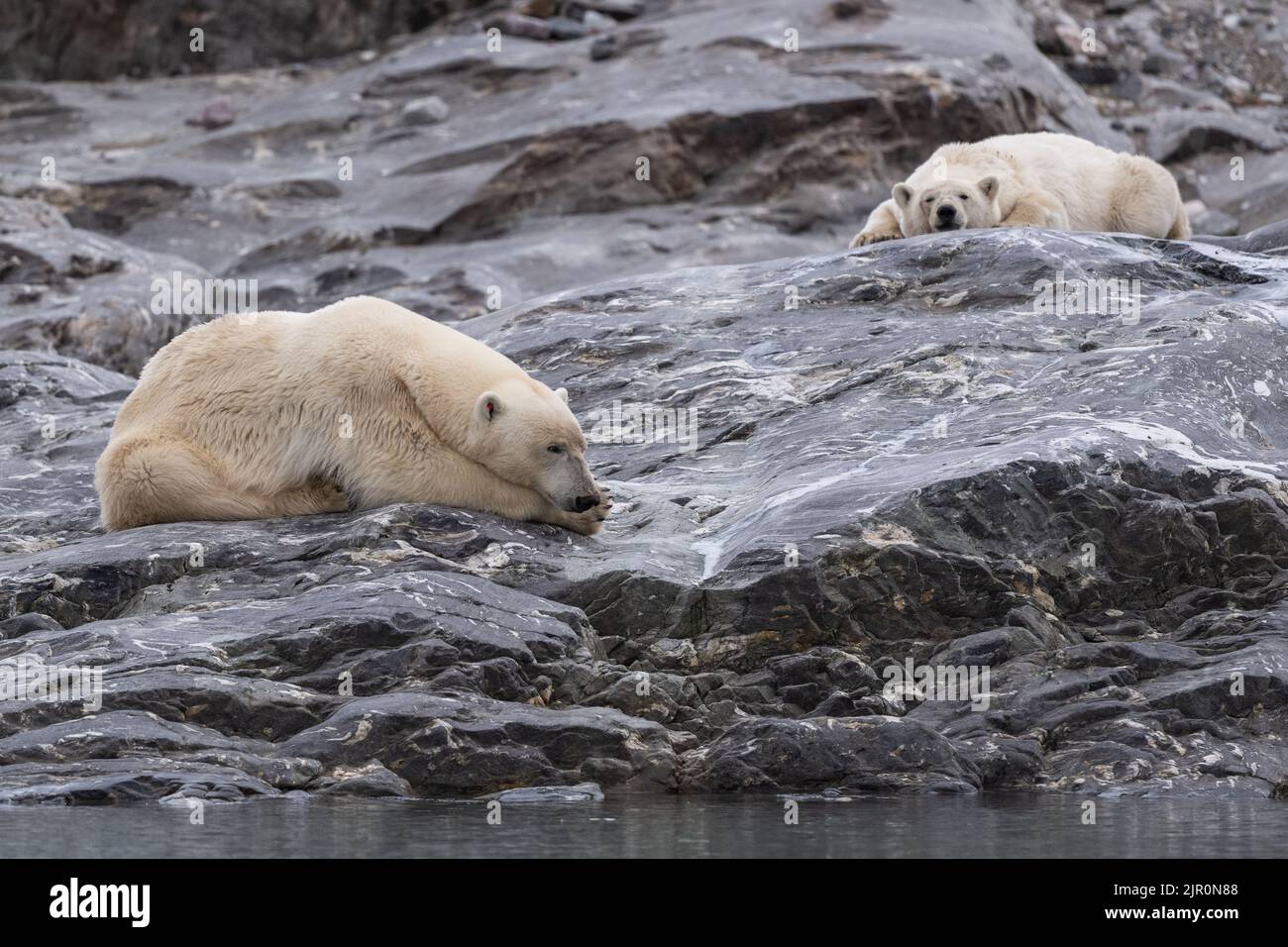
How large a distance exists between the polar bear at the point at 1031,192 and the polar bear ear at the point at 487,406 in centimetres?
566

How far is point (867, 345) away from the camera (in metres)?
10.8

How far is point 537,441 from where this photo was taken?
886cm

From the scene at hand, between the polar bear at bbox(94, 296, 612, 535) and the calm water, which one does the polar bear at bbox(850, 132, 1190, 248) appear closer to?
the polar bear at bbox(94, 296, 612, 535)

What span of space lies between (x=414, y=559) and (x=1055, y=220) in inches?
299

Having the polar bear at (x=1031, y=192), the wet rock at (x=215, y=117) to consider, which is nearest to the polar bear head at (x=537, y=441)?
the polar bear at (x=1031, y=192)

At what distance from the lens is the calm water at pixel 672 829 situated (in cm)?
585

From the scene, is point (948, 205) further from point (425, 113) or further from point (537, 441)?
point (425, 113)

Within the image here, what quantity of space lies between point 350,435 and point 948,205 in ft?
19.9

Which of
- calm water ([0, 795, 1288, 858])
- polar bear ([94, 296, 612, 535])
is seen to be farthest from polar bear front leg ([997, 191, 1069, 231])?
calm water ([0, 795, 1288, 858])

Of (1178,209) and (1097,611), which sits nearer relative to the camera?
(1097,611)

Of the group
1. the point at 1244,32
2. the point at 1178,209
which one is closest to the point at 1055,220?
the point at 1178,209

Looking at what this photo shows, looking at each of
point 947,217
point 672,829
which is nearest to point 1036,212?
point 947,217

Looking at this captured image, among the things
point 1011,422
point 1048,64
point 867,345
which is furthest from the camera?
point 1048,64
